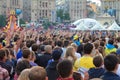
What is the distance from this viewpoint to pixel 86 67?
9.05 metres

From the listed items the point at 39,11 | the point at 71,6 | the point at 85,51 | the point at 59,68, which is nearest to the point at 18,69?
the point at 59,68

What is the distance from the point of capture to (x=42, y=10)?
151 m

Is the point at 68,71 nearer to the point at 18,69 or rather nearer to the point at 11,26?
the point at 18,69

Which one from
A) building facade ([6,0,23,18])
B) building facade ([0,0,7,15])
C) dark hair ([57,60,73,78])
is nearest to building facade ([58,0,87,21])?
building facade ([6,0,23,18])

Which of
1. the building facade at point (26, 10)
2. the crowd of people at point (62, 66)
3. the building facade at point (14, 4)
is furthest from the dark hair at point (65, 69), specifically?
the building facade at point (26, 10)

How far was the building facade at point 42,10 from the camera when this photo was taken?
147m

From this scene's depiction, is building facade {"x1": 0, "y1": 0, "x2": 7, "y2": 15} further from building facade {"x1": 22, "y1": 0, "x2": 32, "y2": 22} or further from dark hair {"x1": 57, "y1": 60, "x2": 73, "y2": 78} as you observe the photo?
dark hair {"x1": 57, "y1": 60, "x2": 73, "y2": 78}

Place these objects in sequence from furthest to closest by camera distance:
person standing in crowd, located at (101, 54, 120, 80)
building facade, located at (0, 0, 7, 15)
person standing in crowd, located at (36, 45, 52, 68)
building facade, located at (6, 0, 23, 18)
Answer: building facade, located at (6, 0, 23, 18), building facade, located at (0, 0, 7, 15), person standing in crowd, located at (36, 45, 52, 68), person standing in crowd, located at (101, 54, 120, 80)

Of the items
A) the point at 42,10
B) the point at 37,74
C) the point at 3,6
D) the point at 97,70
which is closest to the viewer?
the point at 37,74

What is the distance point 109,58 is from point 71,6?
16495 cm

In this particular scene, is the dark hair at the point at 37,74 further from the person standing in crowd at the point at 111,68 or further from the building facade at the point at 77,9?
the building facade at the point at 77,9

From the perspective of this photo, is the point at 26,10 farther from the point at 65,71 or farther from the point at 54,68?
the point at 65,71

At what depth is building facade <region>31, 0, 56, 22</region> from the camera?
147125 millimetres

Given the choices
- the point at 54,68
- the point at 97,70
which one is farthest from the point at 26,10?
the point at 97,70
